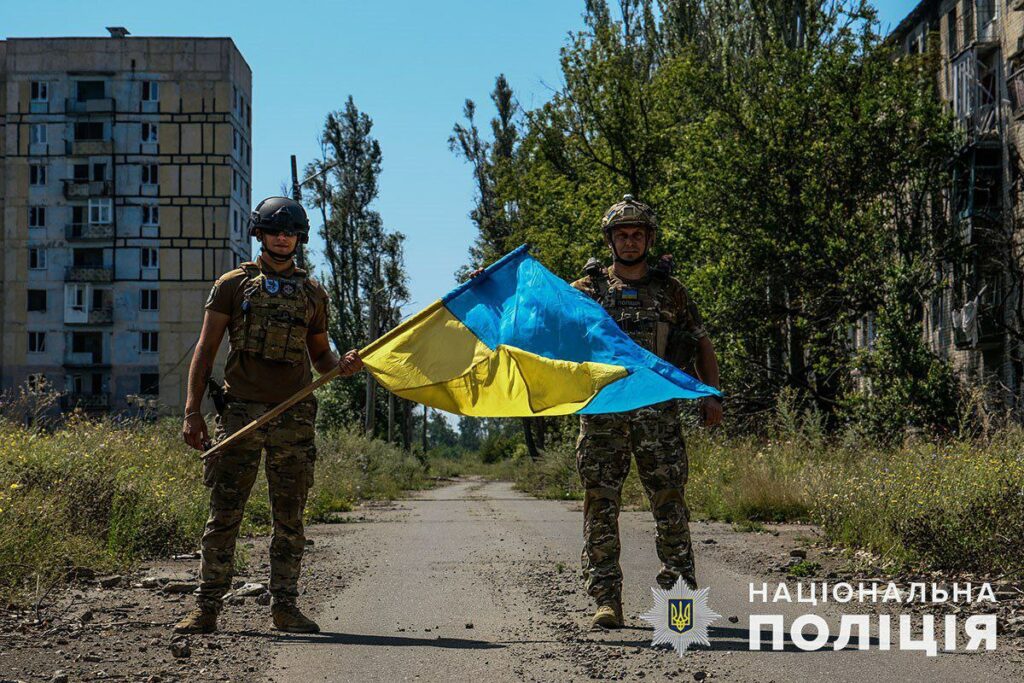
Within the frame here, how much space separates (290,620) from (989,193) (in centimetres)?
2741

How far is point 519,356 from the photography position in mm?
8406

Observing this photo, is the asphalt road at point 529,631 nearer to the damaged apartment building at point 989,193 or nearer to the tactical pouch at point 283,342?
the tactical pouch at point 283,342

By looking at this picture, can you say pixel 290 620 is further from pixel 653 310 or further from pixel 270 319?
pixel 653 310

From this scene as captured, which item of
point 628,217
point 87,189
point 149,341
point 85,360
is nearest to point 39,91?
point 87,189

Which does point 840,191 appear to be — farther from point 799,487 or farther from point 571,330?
point 571,330

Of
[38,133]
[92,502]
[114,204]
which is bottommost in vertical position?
[92,502]

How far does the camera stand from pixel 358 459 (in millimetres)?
32438

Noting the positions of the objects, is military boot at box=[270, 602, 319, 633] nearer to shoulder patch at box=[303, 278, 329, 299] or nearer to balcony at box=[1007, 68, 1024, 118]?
shoulder patch at box=[303, 278, 329, 299]

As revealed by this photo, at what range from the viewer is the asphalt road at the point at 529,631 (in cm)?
659

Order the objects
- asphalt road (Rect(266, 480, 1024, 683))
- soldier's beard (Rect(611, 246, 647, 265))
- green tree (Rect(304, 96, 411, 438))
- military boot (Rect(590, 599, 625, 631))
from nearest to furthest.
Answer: asphalt road (Rect(266, 480, 1024, 683)) → military boot (Rect(590, 599, 625, 631)) → soldier's beard (Rect(611, 246, 647, 265)) → green tree (Rect(304, 96, 411, 438))

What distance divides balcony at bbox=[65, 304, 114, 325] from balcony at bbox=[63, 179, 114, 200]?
5869 mm

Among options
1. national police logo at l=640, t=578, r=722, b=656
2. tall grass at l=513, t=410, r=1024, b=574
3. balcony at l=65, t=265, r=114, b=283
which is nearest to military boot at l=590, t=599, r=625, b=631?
national police logo at l=640, t=578, r=722, b=656

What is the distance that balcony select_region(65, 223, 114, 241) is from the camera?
2817 inches

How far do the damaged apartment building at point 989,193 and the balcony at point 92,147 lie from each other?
48205 millimetres
